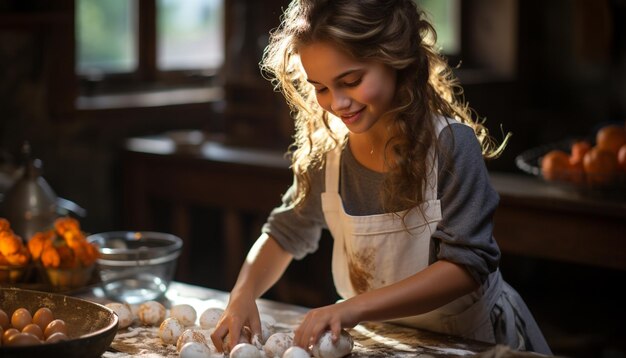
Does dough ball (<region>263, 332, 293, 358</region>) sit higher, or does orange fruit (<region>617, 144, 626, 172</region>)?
orange fruit (<region>617, 144, 626, 172</region>)

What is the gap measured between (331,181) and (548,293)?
333 centimetres

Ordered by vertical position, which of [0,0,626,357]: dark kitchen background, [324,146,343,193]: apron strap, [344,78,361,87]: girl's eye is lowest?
[0,0,626,357]: dark kitchen background

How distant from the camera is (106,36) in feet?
13.7

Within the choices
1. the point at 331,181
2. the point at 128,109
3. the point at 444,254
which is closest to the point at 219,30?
the point at 128,109

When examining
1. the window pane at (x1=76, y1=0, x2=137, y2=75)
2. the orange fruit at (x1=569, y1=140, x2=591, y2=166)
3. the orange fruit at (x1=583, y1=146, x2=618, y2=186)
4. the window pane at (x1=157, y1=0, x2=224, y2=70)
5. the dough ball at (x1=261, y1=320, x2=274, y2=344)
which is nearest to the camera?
the dough ball at (x1=261, y1=320, x2=274, y2=344)

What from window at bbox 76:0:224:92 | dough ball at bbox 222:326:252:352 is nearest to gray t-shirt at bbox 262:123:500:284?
dough ball at bbox 222:326:252:352

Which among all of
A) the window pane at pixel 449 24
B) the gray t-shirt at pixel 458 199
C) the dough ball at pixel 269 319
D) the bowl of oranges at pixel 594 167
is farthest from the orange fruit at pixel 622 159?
the window pane at pixel 449 24

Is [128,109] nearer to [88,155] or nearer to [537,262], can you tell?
[88,155]

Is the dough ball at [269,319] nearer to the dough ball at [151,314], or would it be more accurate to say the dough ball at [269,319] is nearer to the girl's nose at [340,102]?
the dough ball at [151,314]

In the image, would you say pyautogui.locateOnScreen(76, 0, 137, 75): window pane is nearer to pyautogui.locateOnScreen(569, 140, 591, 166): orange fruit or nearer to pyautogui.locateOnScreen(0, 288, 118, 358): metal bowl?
pyautogui.locateOnScreen(569, 140, 591, 166): orange fruit

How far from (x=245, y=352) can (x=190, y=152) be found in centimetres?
219

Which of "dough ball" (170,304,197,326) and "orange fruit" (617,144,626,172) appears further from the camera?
"orange fruit" (617,144,626,172)

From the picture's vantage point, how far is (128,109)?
4023 mm

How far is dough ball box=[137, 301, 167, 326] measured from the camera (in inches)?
78.4
